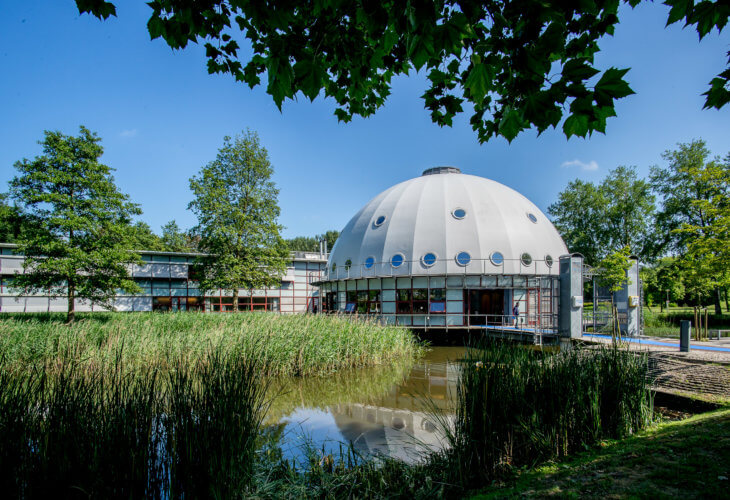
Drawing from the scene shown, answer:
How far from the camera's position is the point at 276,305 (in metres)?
35.9

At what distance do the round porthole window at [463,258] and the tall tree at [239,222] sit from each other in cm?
1403

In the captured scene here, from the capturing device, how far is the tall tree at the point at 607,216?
3384cm

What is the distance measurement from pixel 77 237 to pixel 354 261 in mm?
15007

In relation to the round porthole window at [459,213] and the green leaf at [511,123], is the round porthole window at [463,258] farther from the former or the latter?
the green leaf at [511,123]

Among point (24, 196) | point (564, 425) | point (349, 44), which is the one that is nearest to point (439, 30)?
point (349, 44)

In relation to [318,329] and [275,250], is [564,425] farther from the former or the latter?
[275,250]

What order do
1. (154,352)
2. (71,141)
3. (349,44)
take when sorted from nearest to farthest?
(349,44)
(154,352)
(71,141)

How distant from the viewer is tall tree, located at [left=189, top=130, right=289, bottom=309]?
27234 mm

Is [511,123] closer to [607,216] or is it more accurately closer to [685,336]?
[685,336]

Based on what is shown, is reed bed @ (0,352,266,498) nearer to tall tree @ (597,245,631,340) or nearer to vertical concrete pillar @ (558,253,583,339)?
vertical concrete pillar @ (558,253,583,339)

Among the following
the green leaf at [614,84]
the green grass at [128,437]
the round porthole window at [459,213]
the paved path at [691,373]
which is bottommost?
the paved path at [691,373]

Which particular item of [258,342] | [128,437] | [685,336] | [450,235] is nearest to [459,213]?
[450,235]

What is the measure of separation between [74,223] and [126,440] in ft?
56.1

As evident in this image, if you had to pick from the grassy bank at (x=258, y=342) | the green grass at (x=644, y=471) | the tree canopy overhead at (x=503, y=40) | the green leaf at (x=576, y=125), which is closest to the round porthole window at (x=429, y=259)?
the grassy bank at (x=258, y=342)
